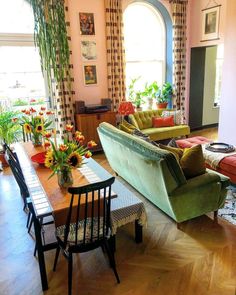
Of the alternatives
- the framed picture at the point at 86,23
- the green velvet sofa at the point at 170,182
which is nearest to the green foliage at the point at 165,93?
the framed picture at the point at 86,23

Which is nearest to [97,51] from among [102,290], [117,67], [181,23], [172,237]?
[117,67]

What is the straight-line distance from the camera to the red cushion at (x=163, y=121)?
5.77m

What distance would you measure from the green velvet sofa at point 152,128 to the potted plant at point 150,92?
53 cm

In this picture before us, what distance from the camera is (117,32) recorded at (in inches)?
220

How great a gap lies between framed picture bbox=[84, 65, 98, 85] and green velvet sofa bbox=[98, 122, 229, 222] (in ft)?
9.45

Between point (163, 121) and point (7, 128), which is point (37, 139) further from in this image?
point (163, 121)

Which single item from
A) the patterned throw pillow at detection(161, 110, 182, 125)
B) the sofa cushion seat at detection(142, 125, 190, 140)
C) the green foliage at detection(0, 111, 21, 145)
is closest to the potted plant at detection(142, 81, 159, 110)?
the patterned throw pillow at detection(161, 110, 182, 125)

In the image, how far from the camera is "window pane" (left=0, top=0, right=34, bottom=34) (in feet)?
16.1

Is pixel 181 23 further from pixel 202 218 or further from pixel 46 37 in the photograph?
pixel 202 218

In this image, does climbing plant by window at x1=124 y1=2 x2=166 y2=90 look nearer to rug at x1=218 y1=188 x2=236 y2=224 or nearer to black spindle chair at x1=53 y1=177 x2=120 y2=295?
rug at x1=218 y1=188 x2=236 y2=224

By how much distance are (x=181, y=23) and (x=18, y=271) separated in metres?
6.32

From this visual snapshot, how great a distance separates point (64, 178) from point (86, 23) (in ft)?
14.0

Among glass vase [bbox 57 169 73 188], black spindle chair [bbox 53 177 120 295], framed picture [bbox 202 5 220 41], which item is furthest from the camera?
framed picture [bbox 202 5 220 41]

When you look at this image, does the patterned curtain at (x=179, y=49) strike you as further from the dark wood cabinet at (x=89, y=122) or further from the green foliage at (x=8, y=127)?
the green foliage at (x=8, y=127)
